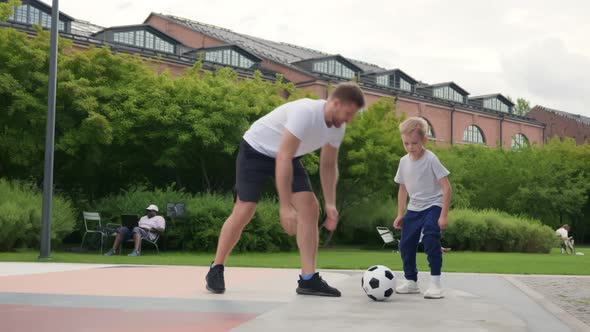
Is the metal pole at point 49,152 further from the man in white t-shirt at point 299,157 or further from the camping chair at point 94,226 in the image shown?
the man in white t-shirt at point 299,157

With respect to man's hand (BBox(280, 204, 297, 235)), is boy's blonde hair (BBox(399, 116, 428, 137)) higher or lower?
higher

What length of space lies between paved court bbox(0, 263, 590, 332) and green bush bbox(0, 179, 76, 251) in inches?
357

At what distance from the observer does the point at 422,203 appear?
6852mm

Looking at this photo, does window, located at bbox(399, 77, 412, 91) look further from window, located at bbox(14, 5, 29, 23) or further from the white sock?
the white sock

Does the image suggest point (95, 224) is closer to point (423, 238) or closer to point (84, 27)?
point (423, 238)

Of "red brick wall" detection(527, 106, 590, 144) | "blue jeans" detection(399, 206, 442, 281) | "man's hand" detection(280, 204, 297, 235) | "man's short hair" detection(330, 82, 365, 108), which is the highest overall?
"red brick wall" detection(527, 106, 590, 144)

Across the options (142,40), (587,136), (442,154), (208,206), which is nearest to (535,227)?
(442,154)

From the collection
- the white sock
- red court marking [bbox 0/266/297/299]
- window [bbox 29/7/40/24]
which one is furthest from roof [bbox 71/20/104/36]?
the white sock

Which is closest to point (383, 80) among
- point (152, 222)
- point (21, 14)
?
point (21, 14)

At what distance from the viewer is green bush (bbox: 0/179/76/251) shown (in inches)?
664

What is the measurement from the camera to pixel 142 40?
4553cm

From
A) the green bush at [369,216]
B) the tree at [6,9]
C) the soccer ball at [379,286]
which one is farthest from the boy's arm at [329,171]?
the green bush at [369,216]

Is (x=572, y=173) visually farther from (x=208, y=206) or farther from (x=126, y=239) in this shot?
(x=126, y=239)

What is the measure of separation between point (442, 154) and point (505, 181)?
6720mm
